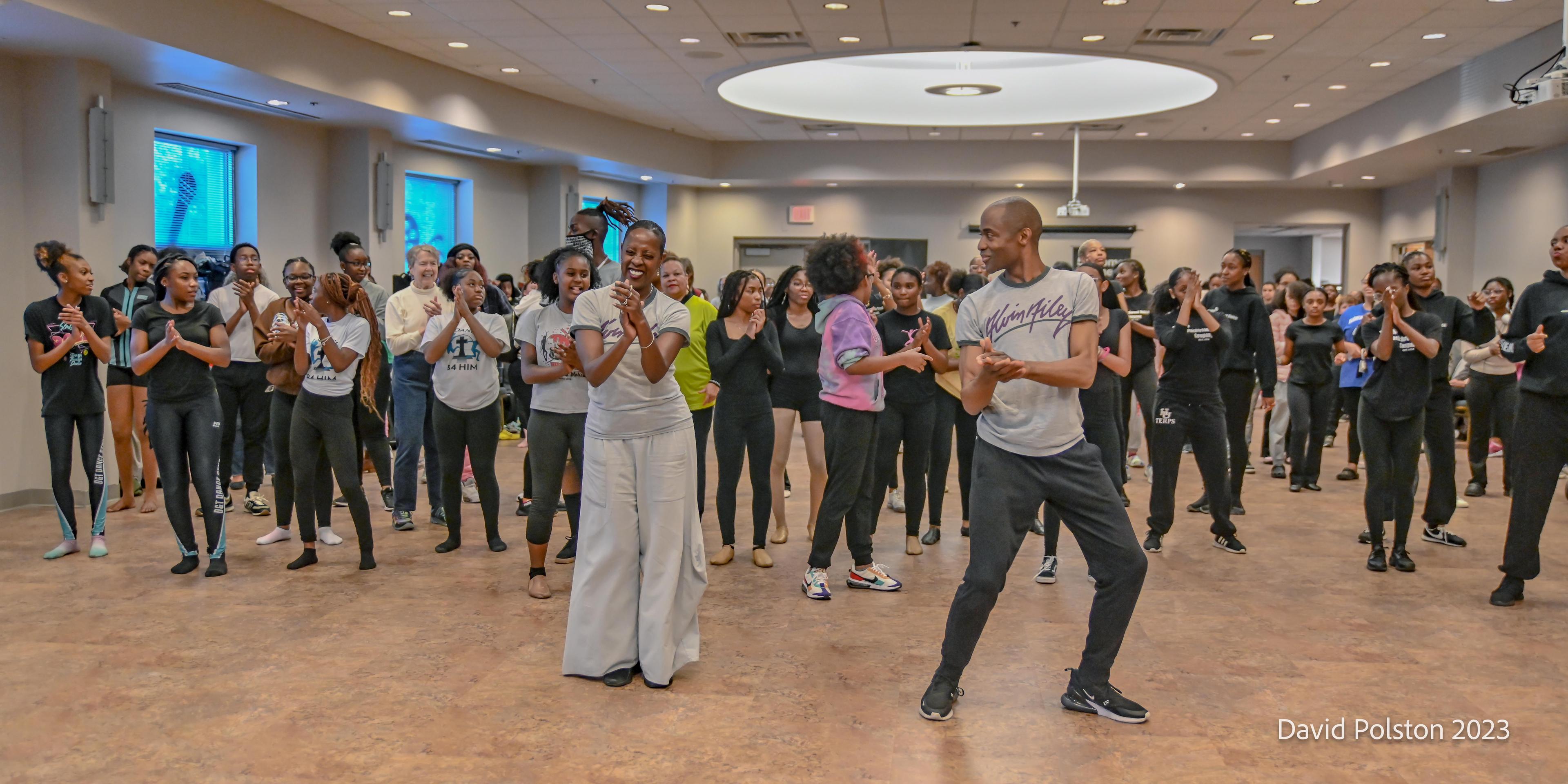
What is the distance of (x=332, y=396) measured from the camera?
216 inches

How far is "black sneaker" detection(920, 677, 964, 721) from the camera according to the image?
3584 millimetres

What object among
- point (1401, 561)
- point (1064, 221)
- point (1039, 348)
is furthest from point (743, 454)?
point (1064, 221)

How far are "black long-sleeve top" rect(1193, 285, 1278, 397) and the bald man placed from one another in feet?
11.0

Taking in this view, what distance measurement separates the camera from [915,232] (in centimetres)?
1894

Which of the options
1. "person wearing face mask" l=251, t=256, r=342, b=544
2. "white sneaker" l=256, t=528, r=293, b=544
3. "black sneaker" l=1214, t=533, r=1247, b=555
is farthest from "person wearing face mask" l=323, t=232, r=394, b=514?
"black sneaker" l=1214, t=533, r=1247, b=555

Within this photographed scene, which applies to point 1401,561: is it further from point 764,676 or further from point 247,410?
point 247,410

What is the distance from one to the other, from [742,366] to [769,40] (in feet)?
17.6

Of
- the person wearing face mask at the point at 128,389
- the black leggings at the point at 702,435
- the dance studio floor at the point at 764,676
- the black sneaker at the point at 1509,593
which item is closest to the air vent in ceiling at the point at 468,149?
the person wearing face mask at the point at 128,389

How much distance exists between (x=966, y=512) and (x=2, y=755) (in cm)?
494

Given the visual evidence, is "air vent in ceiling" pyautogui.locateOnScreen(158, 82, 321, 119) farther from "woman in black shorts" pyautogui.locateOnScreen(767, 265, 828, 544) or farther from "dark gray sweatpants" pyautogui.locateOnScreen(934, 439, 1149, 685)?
"dark gray sweatpants" pyautogui.locateOnScreen(934, 439, 1149, 685)

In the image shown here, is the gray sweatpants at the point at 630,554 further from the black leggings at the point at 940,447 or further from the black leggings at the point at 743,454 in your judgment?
the black leggings at the point at 940,447

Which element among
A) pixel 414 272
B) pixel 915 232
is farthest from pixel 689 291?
pixel 915 232

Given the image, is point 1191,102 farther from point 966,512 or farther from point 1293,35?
point 966,512

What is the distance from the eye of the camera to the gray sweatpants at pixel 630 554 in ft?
12.7
